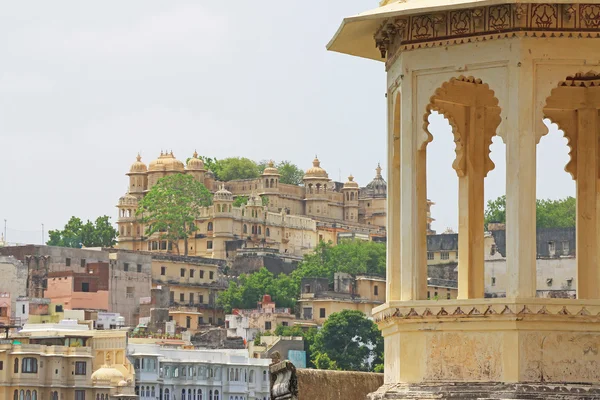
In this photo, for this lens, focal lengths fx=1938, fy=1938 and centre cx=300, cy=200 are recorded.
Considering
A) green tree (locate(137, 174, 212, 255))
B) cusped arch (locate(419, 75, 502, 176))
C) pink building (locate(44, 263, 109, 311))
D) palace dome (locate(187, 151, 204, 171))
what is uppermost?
palace dome (locate(187, 151, 204, 171))

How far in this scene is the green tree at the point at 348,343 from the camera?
306 feet

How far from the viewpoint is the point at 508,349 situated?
7.89 metres

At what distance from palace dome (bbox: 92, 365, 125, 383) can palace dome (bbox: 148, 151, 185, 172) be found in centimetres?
6982

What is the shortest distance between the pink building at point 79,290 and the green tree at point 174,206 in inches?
1378

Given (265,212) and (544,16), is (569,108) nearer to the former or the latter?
(544,16)

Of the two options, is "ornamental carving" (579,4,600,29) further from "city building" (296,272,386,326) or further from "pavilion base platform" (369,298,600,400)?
"city building" (296,272,386,326)

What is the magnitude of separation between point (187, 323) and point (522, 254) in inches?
3821

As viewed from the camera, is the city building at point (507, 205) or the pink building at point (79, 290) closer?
the city building at point (507, 205)

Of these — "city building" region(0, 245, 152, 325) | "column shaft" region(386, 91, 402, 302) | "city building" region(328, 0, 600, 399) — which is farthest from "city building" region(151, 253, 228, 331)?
"city building" region(328, 0, 600, 399)

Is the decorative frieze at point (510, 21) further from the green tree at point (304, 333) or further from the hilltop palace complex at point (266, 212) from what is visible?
the hilltop palace complex at point (266, 212)

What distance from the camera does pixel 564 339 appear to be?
312 inches

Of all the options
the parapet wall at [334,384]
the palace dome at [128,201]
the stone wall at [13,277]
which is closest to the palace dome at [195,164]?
the palace dome at [128,201]

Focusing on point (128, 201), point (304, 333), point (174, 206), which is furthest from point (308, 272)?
point (128, 201)

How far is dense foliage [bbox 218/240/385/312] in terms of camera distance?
112812mm
